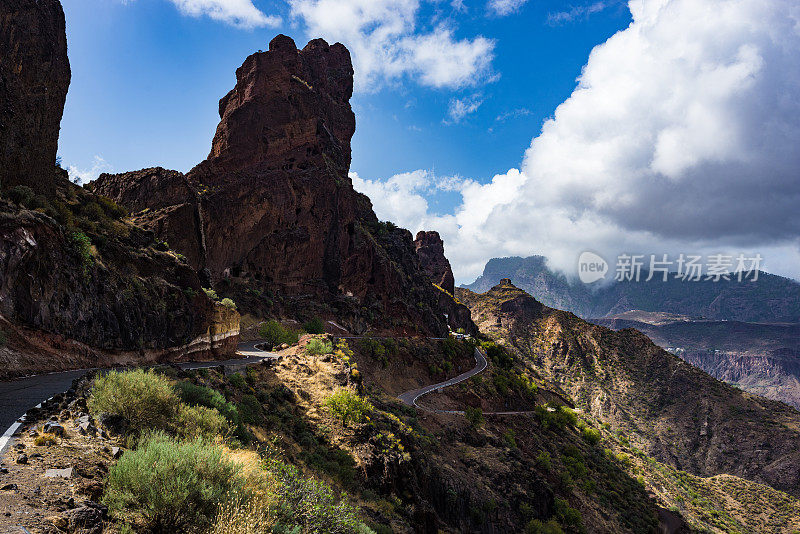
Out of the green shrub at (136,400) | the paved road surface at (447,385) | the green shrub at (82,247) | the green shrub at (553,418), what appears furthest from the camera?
the green shrub at (553,418)

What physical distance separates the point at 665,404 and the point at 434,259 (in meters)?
74.7

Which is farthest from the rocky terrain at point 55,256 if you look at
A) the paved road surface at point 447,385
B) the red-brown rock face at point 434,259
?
the red-brown rock face at point 434,259

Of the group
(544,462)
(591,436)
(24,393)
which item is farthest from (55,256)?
(591,436)

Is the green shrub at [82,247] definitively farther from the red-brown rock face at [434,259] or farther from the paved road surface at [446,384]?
the red-brown rock face at [434,259]

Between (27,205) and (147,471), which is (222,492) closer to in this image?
(147,471)

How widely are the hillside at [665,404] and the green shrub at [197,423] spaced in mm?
104683

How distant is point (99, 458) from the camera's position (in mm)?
6359

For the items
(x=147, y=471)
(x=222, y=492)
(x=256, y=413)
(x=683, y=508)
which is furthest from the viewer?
(x=683, y=508)

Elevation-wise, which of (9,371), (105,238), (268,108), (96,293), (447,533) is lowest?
(447,533)

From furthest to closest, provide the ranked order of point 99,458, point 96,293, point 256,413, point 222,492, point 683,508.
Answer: point 683,508 → point 96,293 → point 256,413 → point 99,458 → point 222,492

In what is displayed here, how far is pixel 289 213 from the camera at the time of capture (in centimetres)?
5862

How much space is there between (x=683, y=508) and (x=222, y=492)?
67.8 metres

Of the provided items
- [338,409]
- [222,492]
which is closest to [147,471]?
[222,492]

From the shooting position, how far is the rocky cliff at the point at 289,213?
53656 mm
